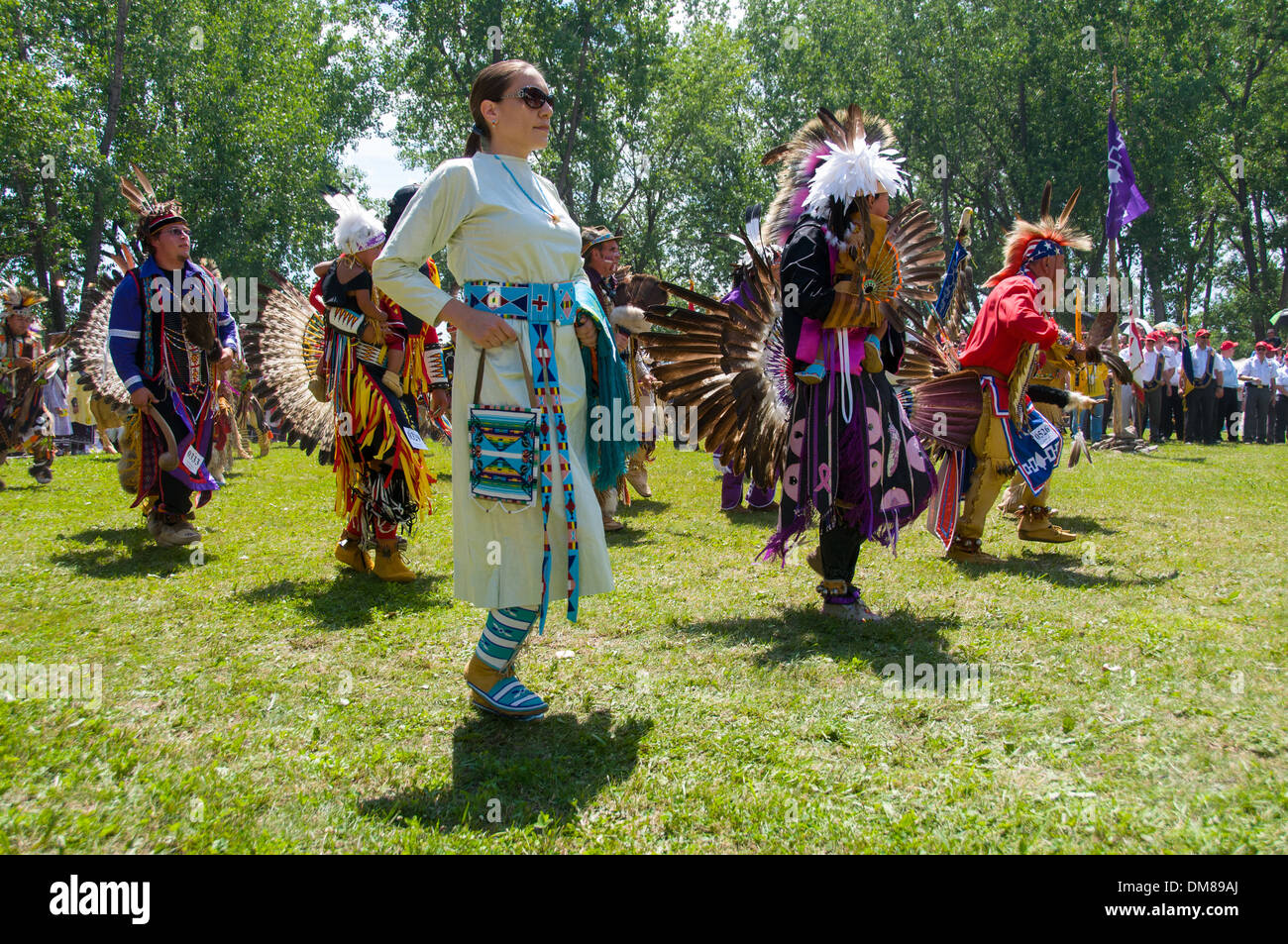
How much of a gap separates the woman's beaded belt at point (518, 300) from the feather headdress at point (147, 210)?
3758 mm

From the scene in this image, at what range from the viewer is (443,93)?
2955 cm

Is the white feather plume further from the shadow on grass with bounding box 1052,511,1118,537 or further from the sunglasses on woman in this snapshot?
Answer: the shadow on grass with bounding box 1052,511,1118,537

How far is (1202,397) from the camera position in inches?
728

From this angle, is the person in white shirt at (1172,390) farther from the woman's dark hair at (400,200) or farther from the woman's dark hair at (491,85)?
the woman's dark hair at (491,85)

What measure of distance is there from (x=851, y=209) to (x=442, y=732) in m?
2.91

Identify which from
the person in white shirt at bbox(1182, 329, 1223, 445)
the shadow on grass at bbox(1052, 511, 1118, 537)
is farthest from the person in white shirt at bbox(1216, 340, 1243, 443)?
the shadow on grass at bbox(1052, 511, 1118, 537)

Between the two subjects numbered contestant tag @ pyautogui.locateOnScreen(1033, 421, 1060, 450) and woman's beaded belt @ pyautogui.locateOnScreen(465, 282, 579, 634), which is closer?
woman's beaded belt @ pyautogui.locateOnScreen(465, 282, 579, 634)

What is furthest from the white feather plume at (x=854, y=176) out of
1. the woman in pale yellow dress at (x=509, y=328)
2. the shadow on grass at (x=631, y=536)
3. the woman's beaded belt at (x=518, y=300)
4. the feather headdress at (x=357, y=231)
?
the shadow on grass at (x=631, y=536)

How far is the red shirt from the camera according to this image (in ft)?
18.5

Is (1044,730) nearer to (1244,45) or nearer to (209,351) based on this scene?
(209,351)

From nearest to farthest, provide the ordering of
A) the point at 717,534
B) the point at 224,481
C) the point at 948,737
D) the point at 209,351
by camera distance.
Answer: the point at 948,737, the point at 209,351, the point at 717,534, the point at 224,481

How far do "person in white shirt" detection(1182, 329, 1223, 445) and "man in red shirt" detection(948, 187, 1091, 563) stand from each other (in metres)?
14.7

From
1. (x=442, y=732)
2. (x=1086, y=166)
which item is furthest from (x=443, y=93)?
(x=442, y=732)
